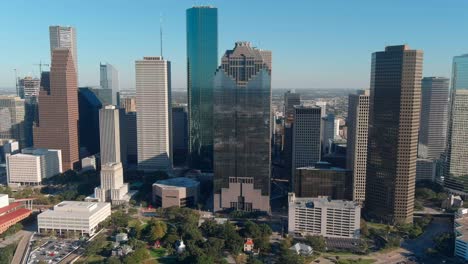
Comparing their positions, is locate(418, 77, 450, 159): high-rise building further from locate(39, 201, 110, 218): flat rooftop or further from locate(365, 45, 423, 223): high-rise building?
locate(39, 201, 110, 218): flat rooftop

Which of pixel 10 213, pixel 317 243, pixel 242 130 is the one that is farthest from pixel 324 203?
pixel 10 213

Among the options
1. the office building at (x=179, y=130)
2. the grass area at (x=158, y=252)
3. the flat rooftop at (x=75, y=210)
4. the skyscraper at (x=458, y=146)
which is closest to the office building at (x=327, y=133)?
the skyscraper at (x=458, y=146)

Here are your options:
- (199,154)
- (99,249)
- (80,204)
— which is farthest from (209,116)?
(99,249)

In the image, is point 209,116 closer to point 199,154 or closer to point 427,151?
point 199,154

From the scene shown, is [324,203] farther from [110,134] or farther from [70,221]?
[110,134]

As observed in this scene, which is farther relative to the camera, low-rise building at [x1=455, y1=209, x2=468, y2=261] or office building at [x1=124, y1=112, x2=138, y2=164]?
office building at [x1=124, y1=112, x2=138, y2=164]

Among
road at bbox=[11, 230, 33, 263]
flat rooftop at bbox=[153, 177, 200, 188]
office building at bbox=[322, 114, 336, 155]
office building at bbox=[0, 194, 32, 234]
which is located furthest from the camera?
office building at bbox=[322, 114, 336, 155]

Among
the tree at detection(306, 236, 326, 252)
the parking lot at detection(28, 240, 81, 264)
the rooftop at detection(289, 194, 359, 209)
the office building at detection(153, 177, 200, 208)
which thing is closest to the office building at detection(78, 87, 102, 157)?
the office building at detection(153, 177, 200, 208)
